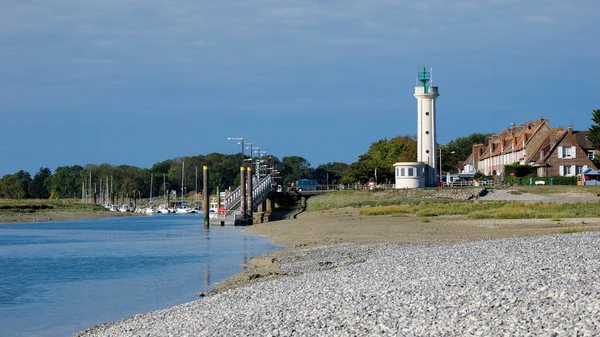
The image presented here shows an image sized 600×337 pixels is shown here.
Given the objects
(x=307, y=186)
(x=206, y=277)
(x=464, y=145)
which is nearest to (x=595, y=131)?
(x=307, y=186)

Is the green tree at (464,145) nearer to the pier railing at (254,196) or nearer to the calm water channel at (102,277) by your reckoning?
Result: the pier railing at (254,196)

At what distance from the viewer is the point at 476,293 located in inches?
498

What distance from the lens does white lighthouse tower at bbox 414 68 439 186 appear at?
249 ft

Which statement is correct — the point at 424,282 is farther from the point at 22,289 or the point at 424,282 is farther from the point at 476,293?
Answer: the point at 22,289

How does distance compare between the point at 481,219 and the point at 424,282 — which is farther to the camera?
the point at 481,219

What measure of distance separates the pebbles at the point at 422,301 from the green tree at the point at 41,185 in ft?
567

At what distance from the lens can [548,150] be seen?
3172 inches

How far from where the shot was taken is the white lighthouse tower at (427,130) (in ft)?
249

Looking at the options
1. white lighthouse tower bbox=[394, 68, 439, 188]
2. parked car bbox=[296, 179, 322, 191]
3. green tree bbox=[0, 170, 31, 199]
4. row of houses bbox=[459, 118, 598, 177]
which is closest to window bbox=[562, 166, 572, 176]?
row of houses bbox=[459, 118, 598, 177]

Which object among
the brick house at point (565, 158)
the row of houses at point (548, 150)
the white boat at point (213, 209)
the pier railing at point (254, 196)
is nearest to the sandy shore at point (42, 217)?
the white boat at point (213, 209)

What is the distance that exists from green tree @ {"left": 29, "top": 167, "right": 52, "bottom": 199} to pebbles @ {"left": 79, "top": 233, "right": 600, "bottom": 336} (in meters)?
173

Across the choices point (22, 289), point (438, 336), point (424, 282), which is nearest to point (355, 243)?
point (22, 289)

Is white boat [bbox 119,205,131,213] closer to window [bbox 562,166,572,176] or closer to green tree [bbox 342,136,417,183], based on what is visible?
green tree [bbox 342,136,417,183]

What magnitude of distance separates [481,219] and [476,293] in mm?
30836
